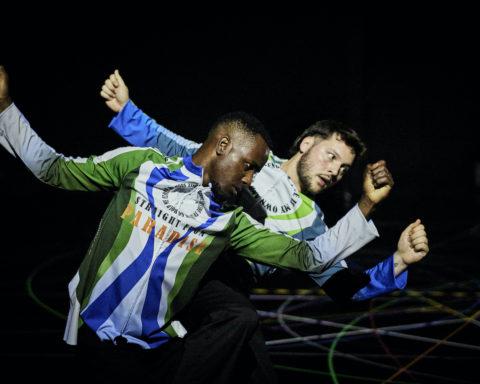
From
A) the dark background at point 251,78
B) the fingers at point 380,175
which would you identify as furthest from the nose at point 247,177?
the dark background at point 251,78

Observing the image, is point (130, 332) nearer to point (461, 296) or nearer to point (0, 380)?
point (0, 380)

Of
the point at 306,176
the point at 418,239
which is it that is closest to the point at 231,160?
the point at 418,239

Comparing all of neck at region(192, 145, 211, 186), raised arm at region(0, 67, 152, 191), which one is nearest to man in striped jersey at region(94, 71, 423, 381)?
neck at region(192, 145, 211, 186)

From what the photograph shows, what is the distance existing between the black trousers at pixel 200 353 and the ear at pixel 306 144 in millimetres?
1326

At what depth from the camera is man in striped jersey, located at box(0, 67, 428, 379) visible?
2561 millimetres

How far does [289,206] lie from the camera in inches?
138

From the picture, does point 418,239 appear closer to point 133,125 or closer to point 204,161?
point 204,161

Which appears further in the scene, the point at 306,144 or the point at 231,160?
the point at 306,144

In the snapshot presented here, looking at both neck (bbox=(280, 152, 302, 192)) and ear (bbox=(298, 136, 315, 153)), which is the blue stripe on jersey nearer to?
neck (bbox=(280, 152, 302, 192))

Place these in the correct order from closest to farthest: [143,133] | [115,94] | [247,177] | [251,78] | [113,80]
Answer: [247,177] < [113,80] < [115,94] < [143,133] < [251,78]

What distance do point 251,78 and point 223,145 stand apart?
31.2 feet

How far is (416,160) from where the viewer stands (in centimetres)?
1288

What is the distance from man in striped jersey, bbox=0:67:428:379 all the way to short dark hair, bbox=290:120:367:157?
1110 mm

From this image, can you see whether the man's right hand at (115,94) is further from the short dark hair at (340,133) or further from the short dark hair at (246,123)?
the short dark hair at (340,133)
